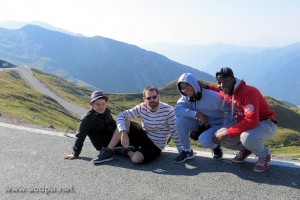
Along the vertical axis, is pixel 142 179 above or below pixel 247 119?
below

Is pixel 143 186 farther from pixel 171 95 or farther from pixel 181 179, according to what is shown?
pixel 171 95

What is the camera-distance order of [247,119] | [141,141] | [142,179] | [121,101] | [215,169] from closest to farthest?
1. [247,119]
2. [142,179]
3. [215,169]
4. [141,141]
5. [121,101]

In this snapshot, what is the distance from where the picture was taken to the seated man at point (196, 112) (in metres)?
9.18

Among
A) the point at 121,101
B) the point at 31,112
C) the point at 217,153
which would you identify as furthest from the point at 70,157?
the point at 121,101

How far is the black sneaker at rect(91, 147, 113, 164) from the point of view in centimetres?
1000

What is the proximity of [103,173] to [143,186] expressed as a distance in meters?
1.44

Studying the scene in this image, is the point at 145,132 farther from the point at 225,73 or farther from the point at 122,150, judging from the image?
the point at 225,73

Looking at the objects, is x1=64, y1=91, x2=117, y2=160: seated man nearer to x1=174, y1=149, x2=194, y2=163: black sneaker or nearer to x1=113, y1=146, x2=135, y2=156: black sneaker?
x1=113, y1=146, x2=135, y2=156: black sneaker

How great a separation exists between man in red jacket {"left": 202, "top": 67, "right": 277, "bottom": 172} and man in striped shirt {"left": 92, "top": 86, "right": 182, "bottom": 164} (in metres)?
1.76

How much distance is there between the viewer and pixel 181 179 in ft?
28.0

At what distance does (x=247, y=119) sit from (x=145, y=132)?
129 inches

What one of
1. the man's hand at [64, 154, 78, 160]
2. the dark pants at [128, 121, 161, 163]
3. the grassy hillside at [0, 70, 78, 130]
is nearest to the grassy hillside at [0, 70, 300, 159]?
the grassy hillside at [0, 70, 78, 130]

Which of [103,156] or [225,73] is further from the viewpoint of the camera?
[103,156]

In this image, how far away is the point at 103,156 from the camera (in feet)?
33.0
